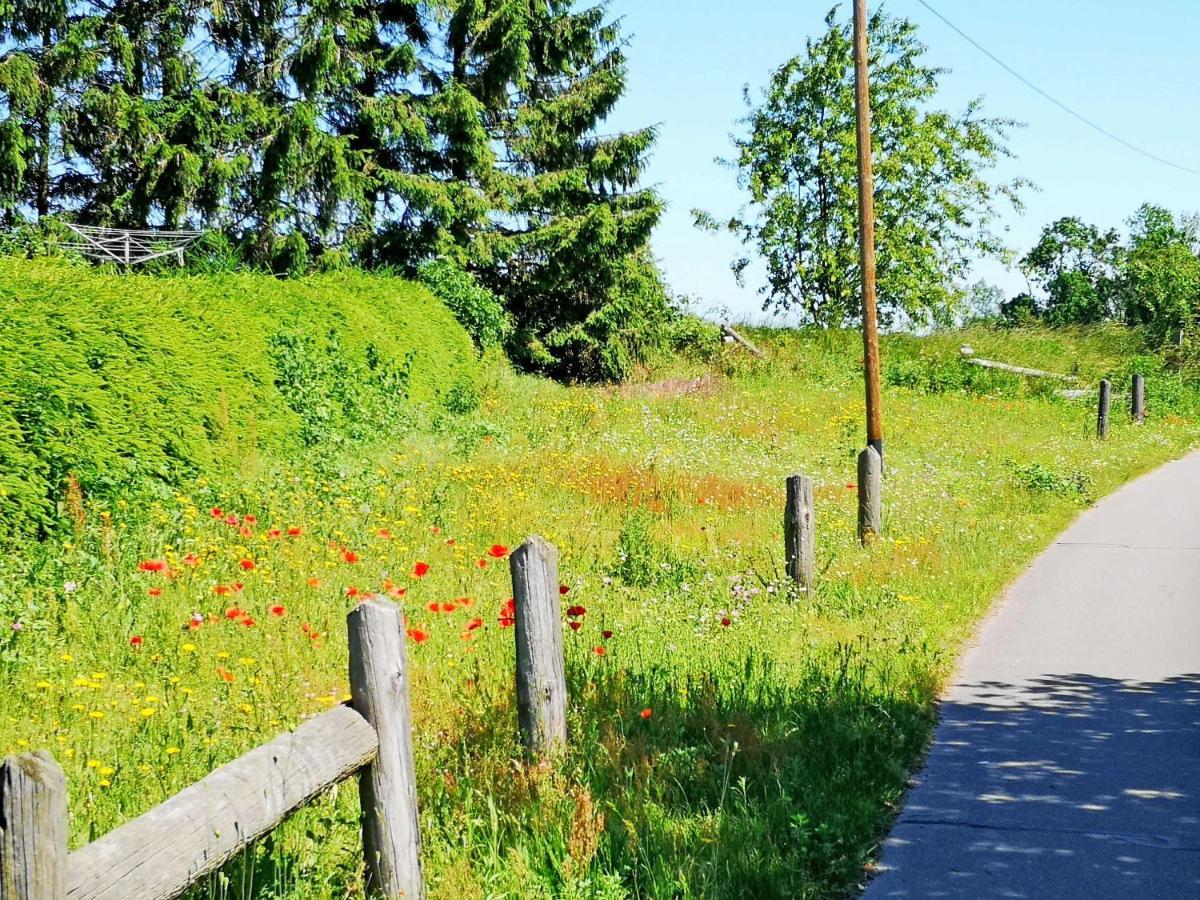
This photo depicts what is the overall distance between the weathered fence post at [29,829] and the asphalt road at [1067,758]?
3184 millimetres

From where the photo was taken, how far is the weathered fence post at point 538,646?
509cm

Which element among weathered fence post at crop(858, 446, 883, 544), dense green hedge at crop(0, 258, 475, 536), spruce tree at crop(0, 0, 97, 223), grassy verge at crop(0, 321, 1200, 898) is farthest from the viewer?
spruce tree at crop(0, 0, 97, 223)

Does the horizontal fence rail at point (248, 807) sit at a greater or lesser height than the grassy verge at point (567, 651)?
greater

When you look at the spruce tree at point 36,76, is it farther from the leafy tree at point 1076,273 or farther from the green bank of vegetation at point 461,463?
the leafy tree at point 1076,273

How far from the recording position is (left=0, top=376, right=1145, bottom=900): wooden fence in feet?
8.06

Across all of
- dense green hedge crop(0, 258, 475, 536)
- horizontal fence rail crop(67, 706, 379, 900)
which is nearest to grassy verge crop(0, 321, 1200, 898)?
dense green hedge crop(0, 258, 475, 536)

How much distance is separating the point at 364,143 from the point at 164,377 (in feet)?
57.5

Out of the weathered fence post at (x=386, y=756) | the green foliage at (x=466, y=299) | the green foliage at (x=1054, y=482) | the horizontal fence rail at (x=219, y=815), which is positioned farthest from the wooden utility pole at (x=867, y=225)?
the green foliage at (x=466, y=299)

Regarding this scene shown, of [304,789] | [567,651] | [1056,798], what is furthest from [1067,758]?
[304,789]

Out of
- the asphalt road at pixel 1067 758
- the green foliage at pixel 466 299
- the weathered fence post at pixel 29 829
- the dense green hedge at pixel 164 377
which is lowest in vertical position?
the asphalt road at pixel 1067 758

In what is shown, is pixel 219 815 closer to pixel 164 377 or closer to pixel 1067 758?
pixel 1067 758

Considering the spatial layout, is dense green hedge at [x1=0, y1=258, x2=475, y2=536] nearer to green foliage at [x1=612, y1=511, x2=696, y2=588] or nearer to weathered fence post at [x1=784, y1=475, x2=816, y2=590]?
green foliage at [x1=612, y1=511, x2=696, y2=588]

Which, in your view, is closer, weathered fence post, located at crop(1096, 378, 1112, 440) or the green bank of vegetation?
the green bank of vegetation

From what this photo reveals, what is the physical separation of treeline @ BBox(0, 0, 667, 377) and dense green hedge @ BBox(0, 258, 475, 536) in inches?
337
